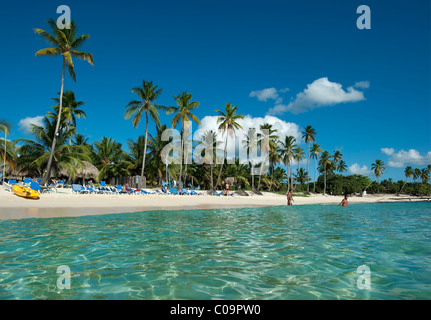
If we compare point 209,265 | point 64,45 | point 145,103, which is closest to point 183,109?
point 145,103

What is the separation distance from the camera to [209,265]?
4566 mm

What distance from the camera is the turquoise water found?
→ 345cm

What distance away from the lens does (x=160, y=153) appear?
34656mm

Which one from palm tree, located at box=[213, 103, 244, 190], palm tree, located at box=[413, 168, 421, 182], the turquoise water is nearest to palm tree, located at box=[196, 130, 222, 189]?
palm tree, located at box=[213, 103, 244, 190]

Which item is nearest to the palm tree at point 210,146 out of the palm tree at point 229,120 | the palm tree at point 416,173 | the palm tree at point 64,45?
the palm tree at point 229,120

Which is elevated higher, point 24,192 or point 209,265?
point 24,192

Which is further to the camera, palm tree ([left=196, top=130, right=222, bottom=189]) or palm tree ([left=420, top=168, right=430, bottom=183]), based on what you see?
palm tree ([left=420, top=168, right=430, bottom=183])

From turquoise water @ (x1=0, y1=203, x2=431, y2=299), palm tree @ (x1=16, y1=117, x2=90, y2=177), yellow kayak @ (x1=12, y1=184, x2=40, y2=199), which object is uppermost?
palm tree @ (x1=16, y1=117, x2=90, y2=177)

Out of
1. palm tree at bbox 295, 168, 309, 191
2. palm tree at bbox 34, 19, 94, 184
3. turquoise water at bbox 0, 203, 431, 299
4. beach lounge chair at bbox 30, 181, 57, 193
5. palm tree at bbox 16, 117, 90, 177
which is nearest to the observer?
turquoise water at bbox 0, 203, 431, 299

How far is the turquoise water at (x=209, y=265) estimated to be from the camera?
345 centimetres

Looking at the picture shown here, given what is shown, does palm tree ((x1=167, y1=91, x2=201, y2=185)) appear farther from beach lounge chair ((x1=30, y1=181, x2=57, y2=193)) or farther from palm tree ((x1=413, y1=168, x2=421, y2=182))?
palm tree ((x1=413, y1=168, x2=421, y2=182))

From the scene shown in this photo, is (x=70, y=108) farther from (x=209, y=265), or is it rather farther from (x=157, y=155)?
(x=209, y=265)
